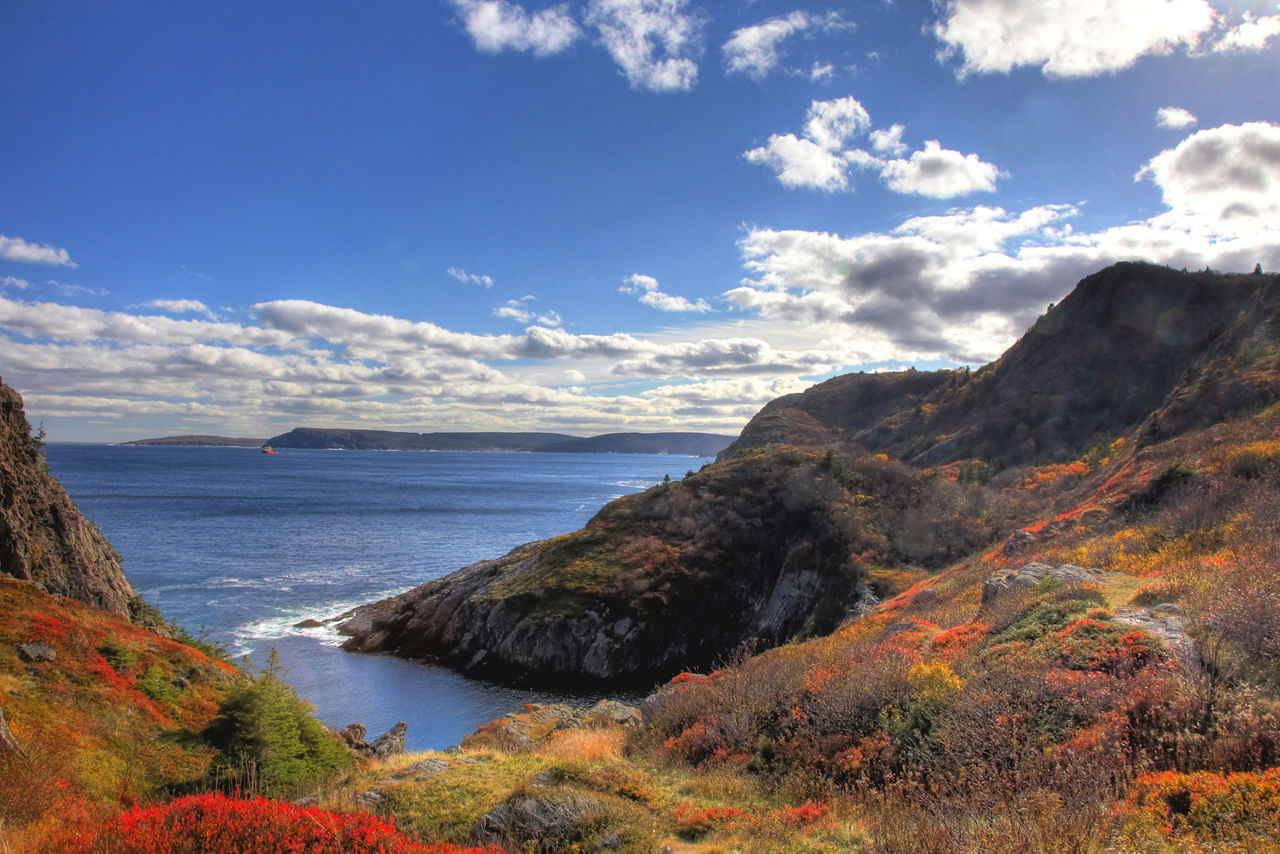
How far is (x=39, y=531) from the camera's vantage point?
2341 cm

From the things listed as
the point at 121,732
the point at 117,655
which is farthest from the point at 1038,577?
the point at 117,655

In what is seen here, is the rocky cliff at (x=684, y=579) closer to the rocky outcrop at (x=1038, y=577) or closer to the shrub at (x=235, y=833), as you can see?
the rocky outcrop at (x=1038, y=577)

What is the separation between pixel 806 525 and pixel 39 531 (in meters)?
48.6

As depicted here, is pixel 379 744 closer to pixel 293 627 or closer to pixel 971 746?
pixel 971 746

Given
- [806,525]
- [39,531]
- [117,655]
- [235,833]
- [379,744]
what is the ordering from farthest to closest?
[806,525] → [39,531] → [379,744] → [117,655] → [235,833]

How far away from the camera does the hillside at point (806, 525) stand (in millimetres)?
45406

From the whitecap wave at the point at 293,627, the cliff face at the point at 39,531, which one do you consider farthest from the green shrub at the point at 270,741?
the whitecap wave at the point at 293,627

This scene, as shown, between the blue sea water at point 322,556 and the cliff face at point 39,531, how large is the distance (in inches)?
599

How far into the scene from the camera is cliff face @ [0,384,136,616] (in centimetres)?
2170

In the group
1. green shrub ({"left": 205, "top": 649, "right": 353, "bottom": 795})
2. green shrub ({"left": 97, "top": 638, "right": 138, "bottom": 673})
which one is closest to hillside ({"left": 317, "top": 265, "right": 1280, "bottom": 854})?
green shrub ({"left": 205, "top": 649, "right": 353, "bottom": 795})

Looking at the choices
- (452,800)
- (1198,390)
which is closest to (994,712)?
(452,800)

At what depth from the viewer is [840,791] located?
10.2 metres

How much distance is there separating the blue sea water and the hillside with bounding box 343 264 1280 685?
5.03 meters

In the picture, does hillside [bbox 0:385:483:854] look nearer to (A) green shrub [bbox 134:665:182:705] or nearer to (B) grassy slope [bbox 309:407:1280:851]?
(A) green shrub [bbox 134:665:182:705]
